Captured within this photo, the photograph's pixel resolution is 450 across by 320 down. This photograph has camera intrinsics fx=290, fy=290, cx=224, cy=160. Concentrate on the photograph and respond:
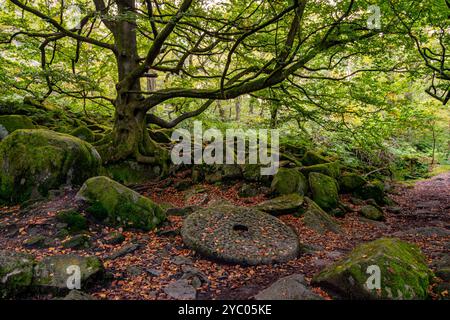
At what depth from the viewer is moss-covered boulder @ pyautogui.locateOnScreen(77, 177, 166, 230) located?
5309 mm

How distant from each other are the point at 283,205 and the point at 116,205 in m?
A: 3.91

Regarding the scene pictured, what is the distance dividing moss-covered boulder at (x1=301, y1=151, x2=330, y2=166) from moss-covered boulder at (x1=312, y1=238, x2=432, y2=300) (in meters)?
6.59

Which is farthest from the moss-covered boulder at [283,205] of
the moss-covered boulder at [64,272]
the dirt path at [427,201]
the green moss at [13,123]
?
the green moss at [13,123]

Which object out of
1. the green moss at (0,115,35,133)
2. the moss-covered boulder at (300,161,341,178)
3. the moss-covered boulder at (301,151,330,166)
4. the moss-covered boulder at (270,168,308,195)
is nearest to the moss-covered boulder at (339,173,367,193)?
the moss-covered boulder at (300,161,341,178)

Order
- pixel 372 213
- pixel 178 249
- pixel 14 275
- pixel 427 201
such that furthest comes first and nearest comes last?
pixel 427 201, pixel 372 213, pixel 178 249, pixel 14 275

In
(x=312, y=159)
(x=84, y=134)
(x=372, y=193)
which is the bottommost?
(x=372, y=193)

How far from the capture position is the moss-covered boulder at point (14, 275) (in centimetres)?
314

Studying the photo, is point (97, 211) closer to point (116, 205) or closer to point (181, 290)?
point (116, 205)

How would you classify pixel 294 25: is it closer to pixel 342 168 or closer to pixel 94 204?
pixel 94 204

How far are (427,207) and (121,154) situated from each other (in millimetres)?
9946

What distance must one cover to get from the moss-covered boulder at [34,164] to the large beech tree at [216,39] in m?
2.05

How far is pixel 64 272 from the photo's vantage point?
133 inches

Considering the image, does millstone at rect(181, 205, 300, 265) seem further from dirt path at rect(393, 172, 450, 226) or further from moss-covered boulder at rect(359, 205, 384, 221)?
dirt path at rect(393, 172, 450, 226)

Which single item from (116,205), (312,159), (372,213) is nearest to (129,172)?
(116,205)
